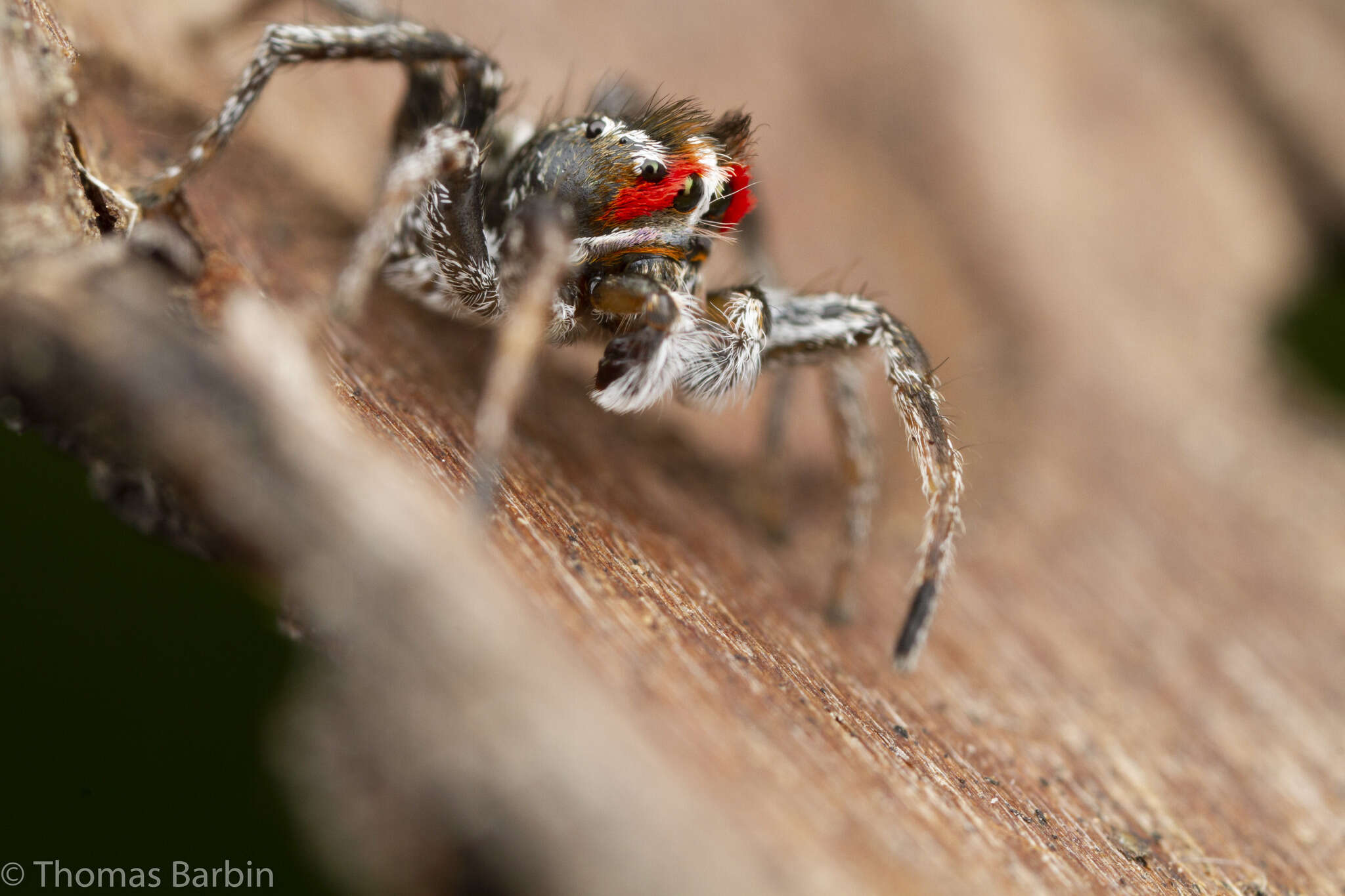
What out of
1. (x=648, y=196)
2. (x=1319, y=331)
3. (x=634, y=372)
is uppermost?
(x=1319, y=331)

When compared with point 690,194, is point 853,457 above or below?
below

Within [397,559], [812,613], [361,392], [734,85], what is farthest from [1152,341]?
[397,559]

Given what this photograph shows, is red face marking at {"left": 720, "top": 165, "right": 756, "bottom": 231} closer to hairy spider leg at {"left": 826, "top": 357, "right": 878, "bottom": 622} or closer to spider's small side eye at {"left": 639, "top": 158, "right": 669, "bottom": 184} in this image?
spider's small side eye at {"left": 639, "top": 158, "right": 669, "bottom": 184}

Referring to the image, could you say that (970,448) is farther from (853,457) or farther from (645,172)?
(645,172)

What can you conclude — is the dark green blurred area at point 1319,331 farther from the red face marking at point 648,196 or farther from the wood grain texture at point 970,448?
the red face marking at point 648,196

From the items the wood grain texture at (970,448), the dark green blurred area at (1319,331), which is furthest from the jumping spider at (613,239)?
the dark green blurred area at (1319,331)

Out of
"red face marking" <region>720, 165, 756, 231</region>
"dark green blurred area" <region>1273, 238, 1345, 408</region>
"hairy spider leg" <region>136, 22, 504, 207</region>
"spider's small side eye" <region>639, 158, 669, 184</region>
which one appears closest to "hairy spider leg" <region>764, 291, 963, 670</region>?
"red face marking" <region>720, 165, 756, 231</region>

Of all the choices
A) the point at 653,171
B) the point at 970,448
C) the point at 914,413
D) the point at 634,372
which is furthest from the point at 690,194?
the point at 970,448

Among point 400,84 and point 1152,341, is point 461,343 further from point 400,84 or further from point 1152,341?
point 1152,341
